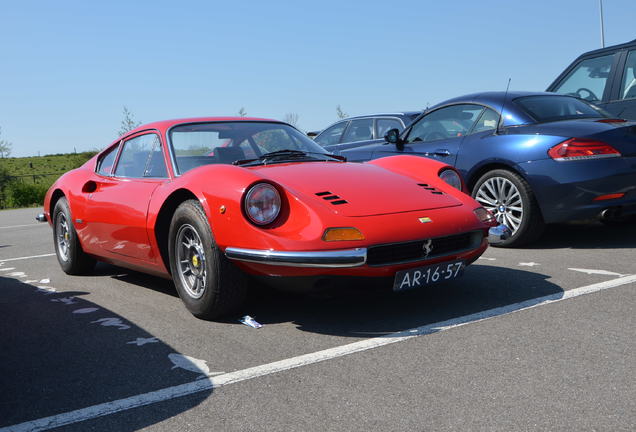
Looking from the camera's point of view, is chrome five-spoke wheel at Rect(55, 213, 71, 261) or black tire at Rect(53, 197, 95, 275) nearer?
black tire at Rect(53, 197, 95, 275)

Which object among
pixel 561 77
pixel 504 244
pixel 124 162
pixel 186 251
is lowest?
pixel 504 244

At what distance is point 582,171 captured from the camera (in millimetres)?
5578

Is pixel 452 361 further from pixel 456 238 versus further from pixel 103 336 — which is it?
pixel 103 336

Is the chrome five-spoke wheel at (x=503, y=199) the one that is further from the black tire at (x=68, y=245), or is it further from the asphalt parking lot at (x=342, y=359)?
the black tire at (x=68, y=245)

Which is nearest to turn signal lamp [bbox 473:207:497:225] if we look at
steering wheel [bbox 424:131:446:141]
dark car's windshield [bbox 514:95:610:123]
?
dark car's windshield [bbox 514:95:610:123]

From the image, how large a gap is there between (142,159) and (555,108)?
393 cm

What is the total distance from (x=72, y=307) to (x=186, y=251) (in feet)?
3.64

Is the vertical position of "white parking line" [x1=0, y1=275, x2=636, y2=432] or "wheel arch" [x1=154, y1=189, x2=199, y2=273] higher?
"wheel arch" [x1=154, y1=189, x2=199, y2=273]

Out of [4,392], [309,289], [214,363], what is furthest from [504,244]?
[4,392]


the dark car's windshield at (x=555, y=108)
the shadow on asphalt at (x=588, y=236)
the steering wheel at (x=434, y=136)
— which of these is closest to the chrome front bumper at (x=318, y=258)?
the shadow on asphalt at (x=588, y=236)

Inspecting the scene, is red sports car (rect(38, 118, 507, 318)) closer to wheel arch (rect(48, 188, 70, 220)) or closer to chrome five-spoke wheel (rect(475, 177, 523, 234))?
wheel arch (rect(48, 188, 70, 220))

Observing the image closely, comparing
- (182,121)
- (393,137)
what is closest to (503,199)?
(393,137)

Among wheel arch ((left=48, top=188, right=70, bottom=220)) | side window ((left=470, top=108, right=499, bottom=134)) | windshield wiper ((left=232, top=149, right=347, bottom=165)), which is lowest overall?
wheel arch ((left=48, top=188, right=70, bottom=220))

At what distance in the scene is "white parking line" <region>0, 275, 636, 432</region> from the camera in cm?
261
